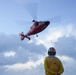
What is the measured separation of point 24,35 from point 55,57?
41762 mm

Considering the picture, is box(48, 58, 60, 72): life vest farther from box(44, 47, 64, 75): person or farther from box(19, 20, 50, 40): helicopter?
box(19, 20, 50, 40): helicopter

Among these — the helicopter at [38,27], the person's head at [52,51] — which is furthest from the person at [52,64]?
the helicopter at [38,27]

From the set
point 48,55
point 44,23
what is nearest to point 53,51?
point 48,55

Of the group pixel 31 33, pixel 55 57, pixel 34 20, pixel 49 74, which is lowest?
pixel 49 74

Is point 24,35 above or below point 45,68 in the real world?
above

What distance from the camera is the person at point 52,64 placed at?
33.2ft

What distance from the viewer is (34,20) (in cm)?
5097

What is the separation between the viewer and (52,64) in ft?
33.9

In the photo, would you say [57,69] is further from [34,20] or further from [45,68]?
[34,20]

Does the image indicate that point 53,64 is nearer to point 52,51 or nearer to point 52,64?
point 52,64

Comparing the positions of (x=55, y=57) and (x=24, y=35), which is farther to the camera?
(x=24, y=35)

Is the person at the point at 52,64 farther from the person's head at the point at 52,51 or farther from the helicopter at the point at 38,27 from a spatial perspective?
the helicopter at the point at 38,27

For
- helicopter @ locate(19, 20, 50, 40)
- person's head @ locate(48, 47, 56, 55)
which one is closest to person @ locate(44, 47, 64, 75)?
person's head @ locate(48, 47, 56, 55)

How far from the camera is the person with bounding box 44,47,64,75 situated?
1012 centimetres
